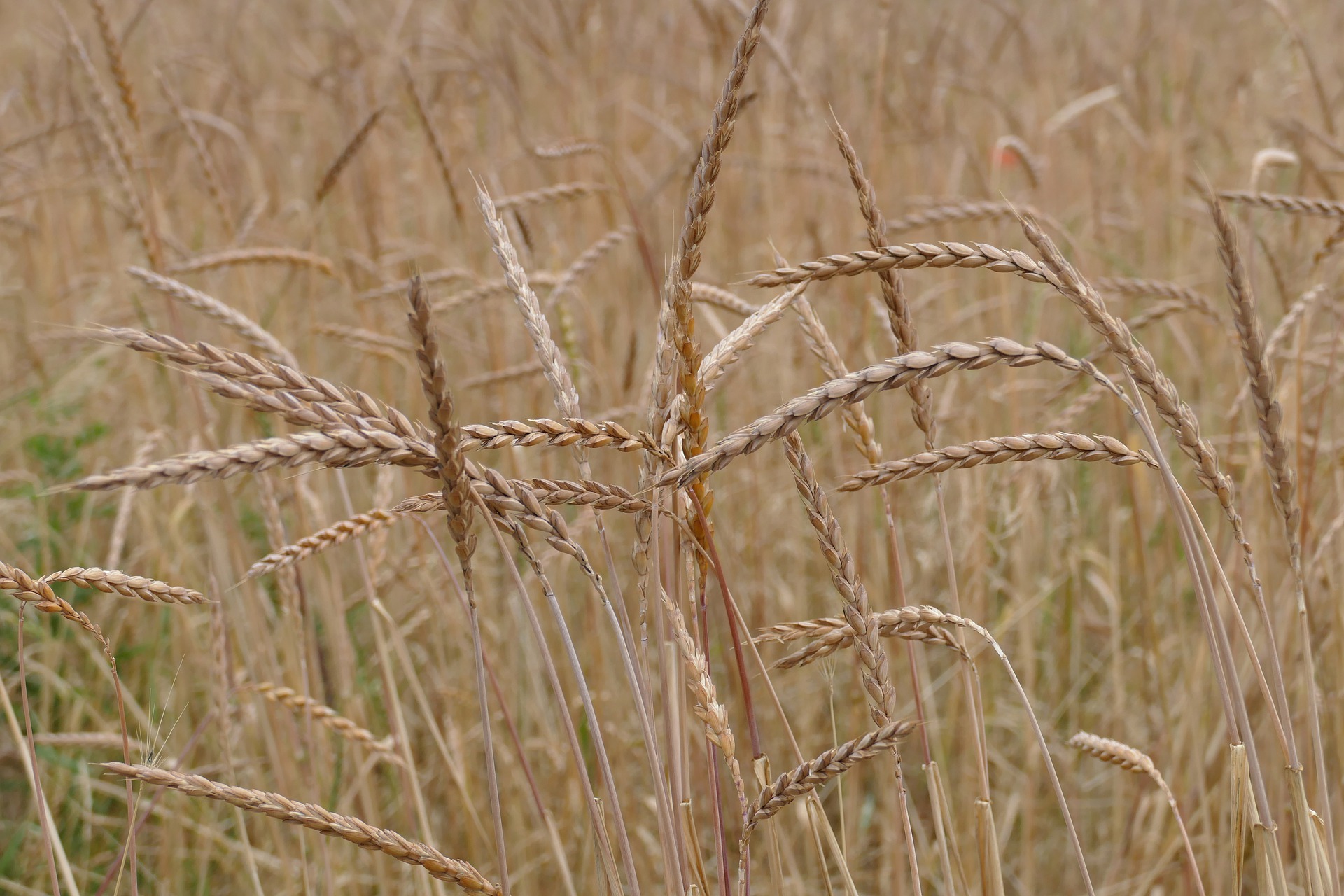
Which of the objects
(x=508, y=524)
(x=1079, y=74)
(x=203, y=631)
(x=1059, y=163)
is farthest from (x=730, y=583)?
(x=1079, y=74)

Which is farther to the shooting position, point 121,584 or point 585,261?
point 585,261

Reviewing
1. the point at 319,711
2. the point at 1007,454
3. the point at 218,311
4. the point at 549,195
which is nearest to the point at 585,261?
the point at 549,195

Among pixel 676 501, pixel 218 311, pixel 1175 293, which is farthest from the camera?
pixel 1175 293

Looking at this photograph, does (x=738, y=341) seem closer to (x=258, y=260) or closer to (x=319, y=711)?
(x=319, y=711)

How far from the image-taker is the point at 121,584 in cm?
82

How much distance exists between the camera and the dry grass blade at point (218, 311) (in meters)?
→ 1.18

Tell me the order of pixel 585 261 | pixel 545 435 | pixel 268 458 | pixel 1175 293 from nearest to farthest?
1. pixel 268 458
2. pixel 545 435
3. pixel 1175 293
4. pixel 585 261

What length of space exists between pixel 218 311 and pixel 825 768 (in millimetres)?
1017

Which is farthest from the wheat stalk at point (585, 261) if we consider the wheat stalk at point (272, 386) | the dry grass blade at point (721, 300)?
the wheat stalk at point (272, 386)

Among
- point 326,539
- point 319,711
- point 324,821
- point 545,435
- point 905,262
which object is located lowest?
point 319,711

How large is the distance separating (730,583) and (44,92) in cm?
411

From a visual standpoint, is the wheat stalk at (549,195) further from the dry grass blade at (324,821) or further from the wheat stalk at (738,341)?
the dry grass blade at (324,821)

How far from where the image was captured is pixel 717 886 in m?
2.05

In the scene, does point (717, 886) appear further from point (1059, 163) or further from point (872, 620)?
point (1059, 163)
